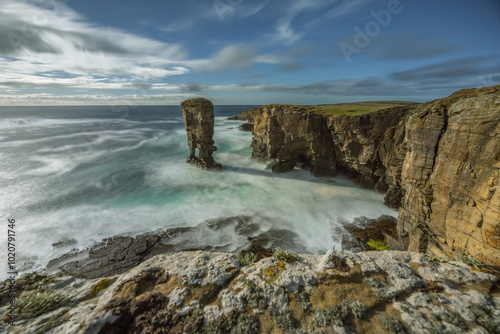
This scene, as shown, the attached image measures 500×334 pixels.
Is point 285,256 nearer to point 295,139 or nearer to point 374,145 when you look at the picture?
point 374,145

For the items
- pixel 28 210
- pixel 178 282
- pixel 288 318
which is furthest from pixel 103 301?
pixel 28 210

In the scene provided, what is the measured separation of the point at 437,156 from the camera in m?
11.6

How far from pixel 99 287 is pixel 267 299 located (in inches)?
166

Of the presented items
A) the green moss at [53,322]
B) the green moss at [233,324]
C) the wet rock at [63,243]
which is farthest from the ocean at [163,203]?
the green moss at [53,322]

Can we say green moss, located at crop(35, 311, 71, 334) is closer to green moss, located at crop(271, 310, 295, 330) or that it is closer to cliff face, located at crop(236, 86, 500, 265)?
green moss, located at crop(271, 310, 295, 330)

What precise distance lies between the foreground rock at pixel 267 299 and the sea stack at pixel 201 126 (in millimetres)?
30463

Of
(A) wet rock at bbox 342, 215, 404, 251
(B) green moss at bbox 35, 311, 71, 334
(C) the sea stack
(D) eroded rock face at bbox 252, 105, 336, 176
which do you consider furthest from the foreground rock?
(C) the sea stack

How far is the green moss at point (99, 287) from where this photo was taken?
475 cm

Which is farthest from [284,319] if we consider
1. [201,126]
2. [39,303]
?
[201,126]

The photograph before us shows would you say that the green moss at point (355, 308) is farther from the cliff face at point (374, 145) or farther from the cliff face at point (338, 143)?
the cliff face at point (374, 145)

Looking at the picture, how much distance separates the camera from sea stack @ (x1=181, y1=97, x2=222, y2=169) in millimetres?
33406

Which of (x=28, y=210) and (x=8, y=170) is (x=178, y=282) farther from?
(x=8, y=170)

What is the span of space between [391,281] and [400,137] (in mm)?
19103

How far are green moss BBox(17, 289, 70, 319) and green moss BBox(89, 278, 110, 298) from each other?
43 cm
